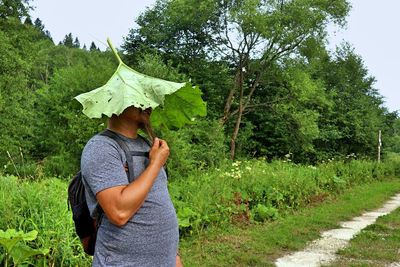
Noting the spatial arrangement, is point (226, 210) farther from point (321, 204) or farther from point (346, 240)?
point (321, 204)

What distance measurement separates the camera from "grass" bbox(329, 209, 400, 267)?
6012 millimetres

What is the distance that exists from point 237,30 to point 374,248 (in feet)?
57.9

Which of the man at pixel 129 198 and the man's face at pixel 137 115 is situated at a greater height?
the man's face at pixel 137 115

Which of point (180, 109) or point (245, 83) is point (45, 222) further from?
point (245, 83)

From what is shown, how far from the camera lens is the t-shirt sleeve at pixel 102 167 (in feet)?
5.76

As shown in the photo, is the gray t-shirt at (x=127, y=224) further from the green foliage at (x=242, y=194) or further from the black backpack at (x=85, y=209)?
the green foliage at (x=242, y=194)

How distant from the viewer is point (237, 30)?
75.0 feet

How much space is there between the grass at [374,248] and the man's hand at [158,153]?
15.1 feet

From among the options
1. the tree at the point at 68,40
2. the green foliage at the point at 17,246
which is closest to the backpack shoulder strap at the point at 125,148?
the green foliage at the point at 17,246

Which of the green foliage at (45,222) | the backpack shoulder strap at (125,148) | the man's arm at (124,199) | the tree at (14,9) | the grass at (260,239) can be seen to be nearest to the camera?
the man's arm at (124,199)

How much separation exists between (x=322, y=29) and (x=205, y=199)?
61.3 ft

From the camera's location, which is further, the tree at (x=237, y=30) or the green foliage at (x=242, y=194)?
the tree at (x=237, y=30)

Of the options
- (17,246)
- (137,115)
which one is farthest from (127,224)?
(17,246)

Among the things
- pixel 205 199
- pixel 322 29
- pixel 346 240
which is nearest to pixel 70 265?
pixel 205 199
